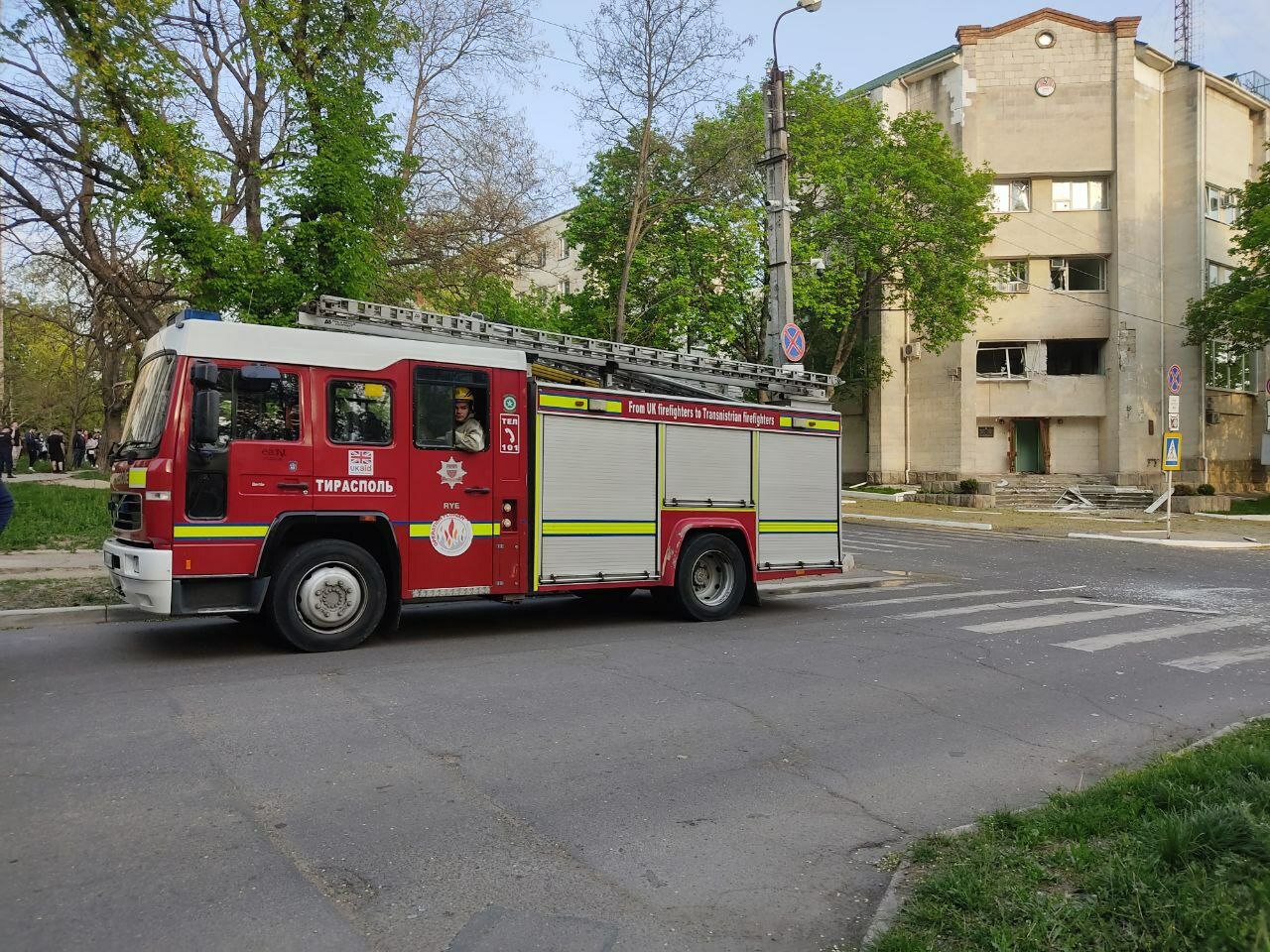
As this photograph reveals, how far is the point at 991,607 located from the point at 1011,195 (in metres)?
28.5

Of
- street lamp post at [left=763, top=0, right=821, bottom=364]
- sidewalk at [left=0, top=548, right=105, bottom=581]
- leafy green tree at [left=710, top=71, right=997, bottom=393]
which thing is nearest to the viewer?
sidewalk at [left=0, top=548, right=105, bottom=581]

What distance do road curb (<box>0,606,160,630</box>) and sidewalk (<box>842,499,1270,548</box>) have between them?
1809 cm

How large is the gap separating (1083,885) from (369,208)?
1376cm

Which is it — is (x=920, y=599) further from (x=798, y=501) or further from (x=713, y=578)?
(x=713, y=578)

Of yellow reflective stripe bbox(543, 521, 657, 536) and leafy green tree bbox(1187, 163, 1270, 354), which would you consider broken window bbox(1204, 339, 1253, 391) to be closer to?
leafy green tree bbox(1187, 163, 1270, 354)

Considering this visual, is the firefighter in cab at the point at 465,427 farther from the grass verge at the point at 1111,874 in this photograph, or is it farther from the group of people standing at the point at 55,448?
the group of people standing at the point at 55,448

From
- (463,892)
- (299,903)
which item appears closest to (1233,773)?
(463,892)

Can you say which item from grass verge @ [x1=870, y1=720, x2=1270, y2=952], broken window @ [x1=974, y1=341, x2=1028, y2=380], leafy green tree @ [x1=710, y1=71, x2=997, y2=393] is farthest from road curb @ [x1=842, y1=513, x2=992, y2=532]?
grass verge @ [x1=870, y1=720, x2=1270, y2=952]

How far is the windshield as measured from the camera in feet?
25.3

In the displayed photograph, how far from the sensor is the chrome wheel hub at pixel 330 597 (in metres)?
7.99

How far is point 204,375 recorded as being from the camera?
24.7ft

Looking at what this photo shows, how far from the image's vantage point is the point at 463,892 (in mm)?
3660

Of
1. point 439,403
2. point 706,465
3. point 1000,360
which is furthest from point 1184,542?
point 439,403

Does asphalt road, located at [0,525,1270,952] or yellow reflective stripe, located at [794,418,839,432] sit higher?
yellow reflective stripe, located at [794,418,839,432]
